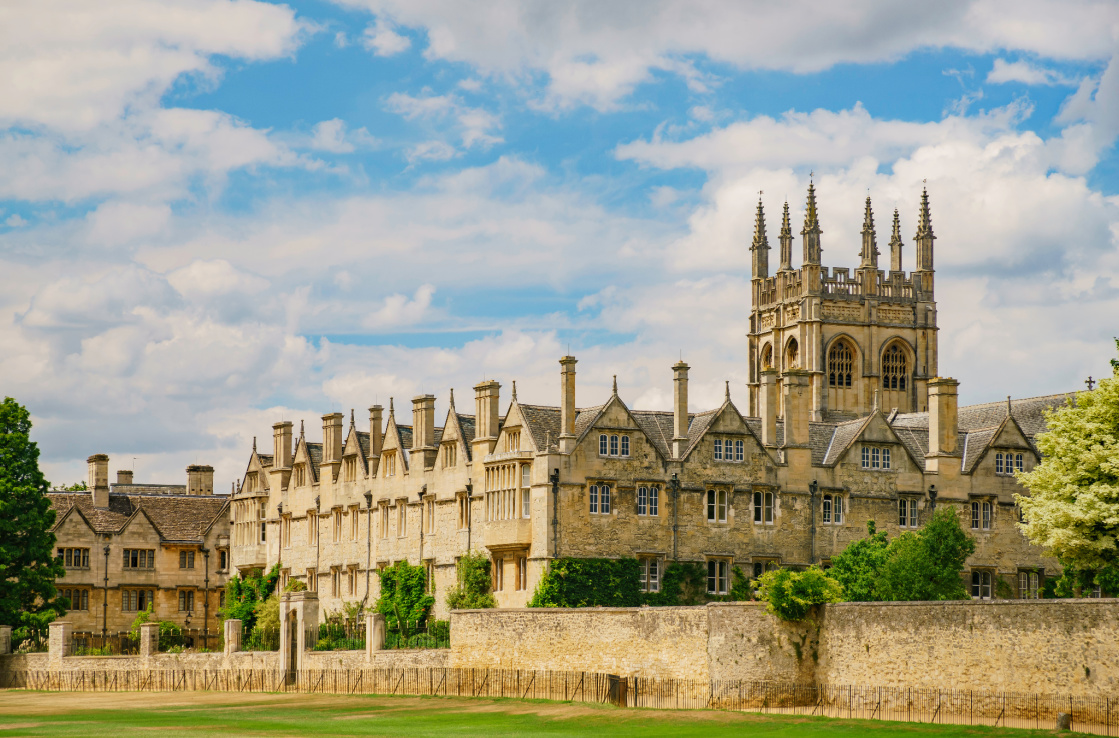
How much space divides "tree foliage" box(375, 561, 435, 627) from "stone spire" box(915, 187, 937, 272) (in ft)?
164

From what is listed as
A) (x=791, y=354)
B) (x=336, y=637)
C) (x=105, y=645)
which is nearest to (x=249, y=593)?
(x=105, y=645)

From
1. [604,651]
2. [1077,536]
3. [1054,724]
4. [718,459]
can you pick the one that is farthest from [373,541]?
[1054,724]

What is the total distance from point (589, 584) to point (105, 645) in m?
26.5

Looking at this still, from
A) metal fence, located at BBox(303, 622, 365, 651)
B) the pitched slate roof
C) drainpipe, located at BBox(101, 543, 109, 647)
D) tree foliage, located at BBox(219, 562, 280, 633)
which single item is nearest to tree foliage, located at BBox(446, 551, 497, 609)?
metal fence, located at BBox(303, 622, 365, 651)

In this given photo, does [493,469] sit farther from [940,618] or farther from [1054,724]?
[1054,724]

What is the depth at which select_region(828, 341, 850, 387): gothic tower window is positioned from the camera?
108250 mm

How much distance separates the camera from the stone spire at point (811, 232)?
355 feet

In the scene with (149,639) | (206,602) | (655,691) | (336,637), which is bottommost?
(655,691)

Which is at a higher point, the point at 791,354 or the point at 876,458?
the point at 791,354

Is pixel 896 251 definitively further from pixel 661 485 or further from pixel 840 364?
pixel 661 485

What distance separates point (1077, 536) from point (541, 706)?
18.6m

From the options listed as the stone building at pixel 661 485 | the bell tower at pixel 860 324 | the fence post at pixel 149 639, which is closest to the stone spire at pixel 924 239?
the bell tower at pixel 860 324

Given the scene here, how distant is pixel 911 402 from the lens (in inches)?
4252

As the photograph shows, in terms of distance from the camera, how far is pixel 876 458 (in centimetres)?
7031
